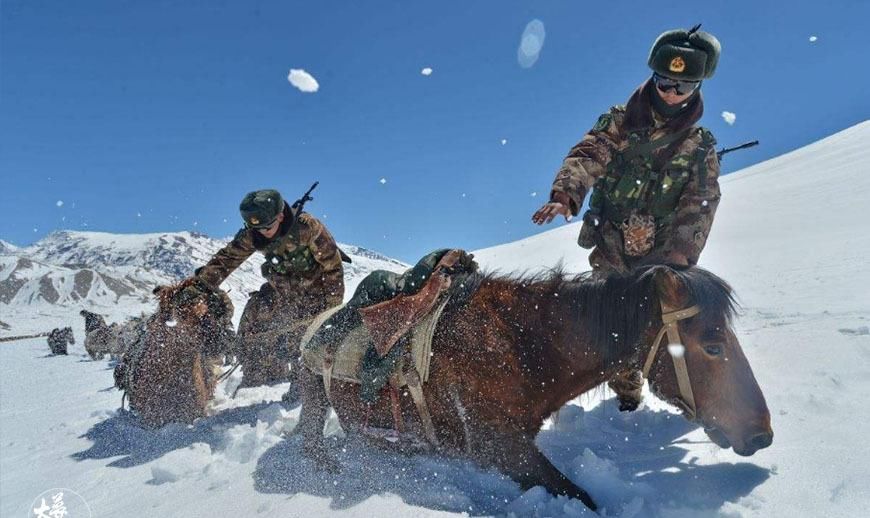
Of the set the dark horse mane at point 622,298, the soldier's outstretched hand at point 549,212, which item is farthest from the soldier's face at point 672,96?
the dark horse mane at point 622,298

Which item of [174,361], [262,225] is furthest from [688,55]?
[174,361]

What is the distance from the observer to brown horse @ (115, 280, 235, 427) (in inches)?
177

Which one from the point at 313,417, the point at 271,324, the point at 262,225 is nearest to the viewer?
the point at 313,417

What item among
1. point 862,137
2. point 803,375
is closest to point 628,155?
point 803,375

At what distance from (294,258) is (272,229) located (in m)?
0.49

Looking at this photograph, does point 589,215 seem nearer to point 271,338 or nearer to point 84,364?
point 271,338

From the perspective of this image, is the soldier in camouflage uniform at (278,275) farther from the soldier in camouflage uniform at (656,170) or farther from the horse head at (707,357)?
the horse head at (707,357)

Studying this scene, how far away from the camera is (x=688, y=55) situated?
10.1 ft

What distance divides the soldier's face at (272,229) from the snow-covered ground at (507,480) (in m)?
1.86

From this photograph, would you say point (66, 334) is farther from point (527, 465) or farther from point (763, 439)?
point (763, 439)

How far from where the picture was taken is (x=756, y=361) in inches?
159

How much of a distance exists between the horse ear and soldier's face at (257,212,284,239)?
4.10 metres

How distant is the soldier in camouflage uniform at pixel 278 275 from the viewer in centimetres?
522

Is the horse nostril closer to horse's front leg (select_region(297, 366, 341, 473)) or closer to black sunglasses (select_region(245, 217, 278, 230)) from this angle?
horse's front leg (select_region(297, 366, 341, 473))
